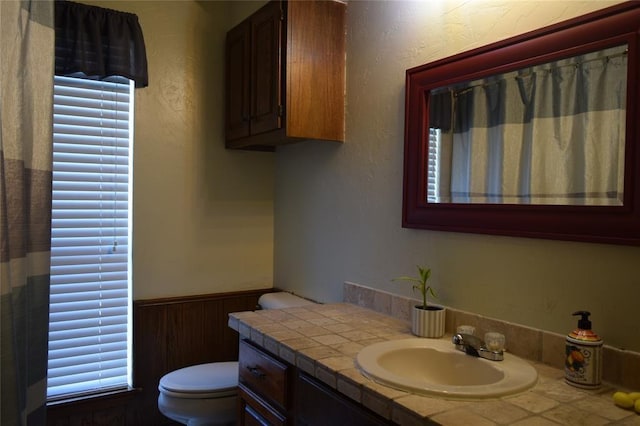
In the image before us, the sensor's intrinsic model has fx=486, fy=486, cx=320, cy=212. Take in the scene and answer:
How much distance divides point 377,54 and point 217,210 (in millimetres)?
1226

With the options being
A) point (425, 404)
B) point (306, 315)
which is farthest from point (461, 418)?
point (306, 315)

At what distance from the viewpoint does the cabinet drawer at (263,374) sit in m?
1.49

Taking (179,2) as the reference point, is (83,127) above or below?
below

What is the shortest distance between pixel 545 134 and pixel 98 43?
6.27ft

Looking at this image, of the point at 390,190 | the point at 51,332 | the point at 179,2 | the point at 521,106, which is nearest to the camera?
the point at 521,106

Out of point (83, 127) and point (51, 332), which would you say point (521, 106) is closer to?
point (83, 127)

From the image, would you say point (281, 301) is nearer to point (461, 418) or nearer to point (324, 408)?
point (324, 408)

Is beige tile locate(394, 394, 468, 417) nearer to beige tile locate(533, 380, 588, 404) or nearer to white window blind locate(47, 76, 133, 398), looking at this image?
beige tile locate(533, 380, 588, 404)

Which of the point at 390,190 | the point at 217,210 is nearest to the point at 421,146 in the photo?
the point at 390,190

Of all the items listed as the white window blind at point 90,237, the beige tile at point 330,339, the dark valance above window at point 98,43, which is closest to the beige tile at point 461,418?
the beige tile at point 330,339

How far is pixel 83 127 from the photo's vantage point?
230 cm

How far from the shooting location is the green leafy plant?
161 centimetres

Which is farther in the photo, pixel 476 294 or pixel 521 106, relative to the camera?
pixel 476 294

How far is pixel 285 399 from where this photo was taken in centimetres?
148
